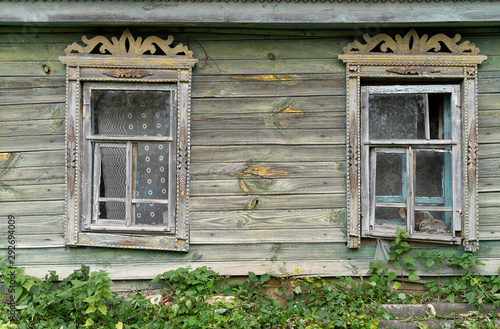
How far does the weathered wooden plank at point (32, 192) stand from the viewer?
11.0 feet

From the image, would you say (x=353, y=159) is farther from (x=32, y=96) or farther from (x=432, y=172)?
(x=32, y=96)

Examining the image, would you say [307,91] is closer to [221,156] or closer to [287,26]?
[287,26]

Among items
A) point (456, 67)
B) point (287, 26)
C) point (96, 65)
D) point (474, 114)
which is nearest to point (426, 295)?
point (474, 114)

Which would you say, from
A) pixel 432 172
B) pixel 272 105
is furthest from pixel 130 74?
pixel 432 172

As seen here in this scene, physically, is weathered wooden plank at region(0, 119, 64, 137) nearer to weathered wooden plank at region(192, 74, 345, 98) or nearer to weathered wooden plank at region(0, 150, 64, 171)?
weathered wooden plank at region(0, 150, 64, 171)

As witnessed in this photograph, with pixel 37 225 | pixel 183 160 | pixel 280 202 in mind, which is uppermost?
pixel 183 160

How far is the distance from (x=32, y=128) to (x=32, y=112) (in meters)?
0.15

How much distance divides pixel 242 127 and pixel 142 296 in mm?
1752

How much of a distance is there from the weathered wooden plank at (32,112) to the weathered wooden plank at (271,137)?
51.3 inches

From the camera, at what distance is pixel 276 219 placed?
336 cm

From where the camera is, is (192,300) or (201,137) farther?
(201,137)

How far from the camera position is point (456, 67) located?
3270mm

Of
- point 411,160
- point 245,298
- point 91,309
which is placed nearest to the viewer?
point 91,309

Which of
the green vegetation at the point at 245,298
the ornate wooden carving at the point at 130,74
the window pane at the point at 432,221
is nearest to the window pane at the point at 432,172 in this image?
the window pane at the point at 432,221
